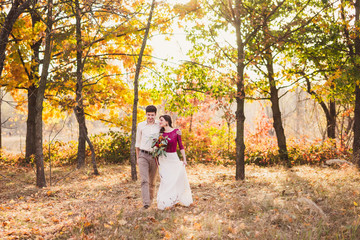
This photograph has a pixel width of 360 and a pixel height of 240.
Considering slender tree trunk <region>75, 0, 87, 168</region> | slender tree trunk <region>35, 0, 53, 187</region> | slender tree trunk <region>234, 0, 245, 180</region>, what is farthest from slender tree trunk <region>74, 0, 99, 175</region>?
slender tree trunk <region>234, 0, 245, 180</region>

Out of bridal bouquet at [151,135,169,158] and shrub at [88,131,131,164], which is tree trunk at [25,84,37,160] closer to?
shrub at [88,131,131,164]

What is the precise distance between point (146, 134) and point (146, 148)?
286mm

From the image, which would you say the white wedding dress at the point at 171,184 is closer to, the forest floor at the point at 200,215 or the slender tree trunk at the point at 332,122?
the forest floor at the point at 200,215

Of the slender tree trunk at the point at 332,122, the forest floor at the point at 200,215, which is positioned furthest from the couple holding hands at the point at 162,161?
the slender tree trunk at the point at 332,122

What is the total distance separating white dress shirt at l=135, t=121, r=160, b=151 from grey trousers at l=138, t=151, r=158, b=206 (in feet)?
0.57

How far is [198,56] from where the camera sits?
446 inches

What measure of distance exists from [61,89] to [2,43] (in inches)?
164

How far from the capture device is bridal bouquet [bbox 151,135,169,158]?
5641 millimetres

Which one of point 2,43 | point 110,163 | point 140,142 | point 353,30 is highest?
point 353,30

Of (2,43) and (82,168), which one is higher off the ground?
(2,43)

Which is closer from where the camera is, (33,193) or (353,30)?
(33,193)

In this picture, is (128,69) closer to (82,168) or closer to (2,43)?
(82,168)

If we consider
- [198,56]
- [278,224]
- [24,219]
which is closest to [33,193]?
[24,219]

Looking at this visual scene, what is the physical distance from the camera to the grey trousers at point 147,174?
574cm
